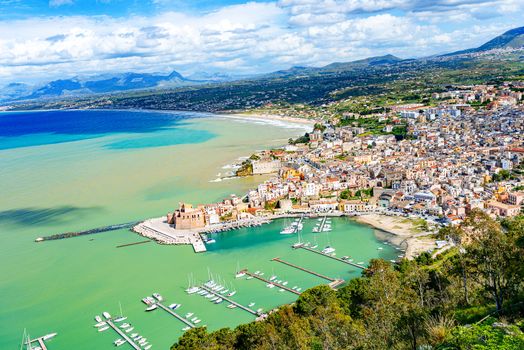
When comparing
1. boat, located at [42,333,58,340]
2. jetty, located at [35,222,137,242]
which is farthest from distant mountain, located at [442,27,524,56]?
boat, located at [42,333,58,340]

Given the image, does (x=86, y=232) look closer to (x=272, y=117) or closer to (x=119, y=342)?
(x=119, y=342)

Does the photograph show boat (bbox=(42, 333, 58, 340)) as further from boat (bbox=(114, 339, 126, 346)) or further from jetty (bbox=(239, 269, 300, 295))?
jetty (bbox=(239, 269, 300, 295))

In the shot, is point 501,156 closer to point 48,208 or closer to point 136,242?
point 136,242

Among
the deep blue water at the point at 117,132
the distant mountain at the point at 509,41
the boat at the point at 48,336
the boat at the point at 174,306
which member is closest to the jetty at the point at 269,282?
the boat at the point at 174,306

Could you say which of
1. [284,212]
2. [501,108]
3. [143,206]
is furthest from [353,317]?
[501,108]

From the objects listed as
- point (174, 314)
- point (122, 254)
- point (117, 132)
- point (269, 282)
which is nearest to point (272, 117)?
point (117, 132)

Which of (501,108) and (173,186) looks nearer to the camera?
(173,186)

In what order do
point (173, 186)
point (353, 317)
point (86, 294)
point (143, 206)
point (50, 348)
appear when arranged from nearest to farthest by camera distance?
point (353, 317), point (50, 348), point (86, 294), point (143, 206), point (173, 186)
